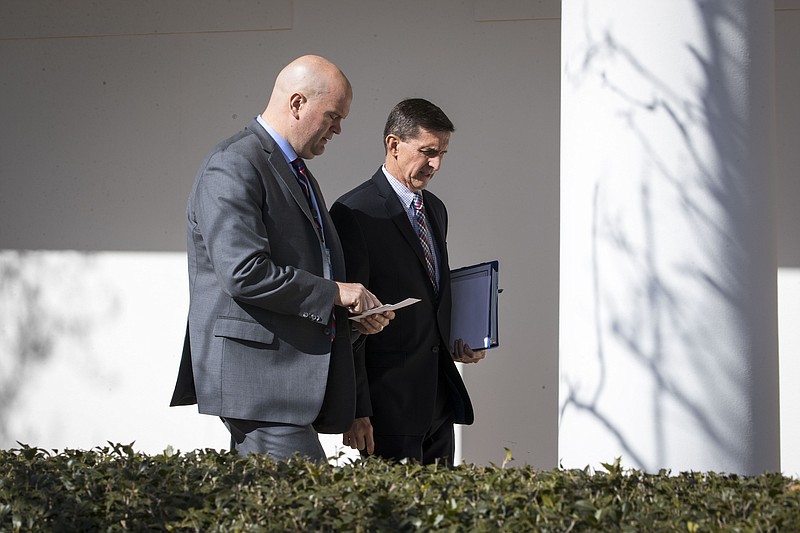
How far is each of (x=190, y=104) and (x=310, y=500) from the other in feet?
13.9

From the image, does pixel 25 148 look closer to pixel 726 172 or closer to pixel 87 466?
pixel 87 466

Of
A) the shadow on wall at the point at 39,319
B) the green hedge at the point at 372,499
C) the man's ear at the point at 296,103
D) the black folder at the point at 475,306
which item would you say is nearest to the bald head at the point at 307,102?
the man's ear at the point at 296,103

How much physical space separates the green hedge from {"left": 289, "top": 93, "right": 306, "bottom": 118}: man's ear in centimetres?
134

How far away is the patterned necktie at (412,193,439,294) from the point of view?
12.9ft

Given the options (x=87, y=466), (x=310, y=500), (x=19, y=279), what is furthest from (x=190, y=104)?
(x=310, y=500)

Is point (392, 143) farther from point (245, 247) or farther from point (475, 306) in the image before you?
point (245, 247)

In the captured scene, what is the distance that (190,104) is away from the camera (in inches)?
231

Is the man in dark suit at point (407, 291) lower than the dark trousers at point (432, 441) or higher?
higher

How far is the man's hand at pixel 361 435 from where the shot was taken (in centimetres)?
358

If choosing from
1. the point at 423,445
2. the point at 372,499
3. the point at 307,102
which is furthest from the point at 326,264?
the point at 372,499

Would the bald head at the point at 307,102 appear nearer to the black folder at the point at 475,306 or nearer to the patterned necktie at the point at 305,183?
the patterned necktie at the point at 305,183

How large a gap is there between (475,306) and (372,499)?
1986mm

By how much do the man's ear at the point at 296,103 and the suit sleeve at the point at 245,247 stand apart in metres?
0.28

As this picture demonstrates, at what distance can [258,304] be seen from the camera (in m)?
3.02
